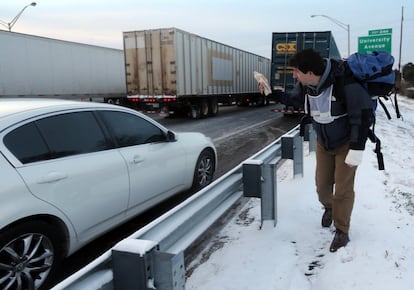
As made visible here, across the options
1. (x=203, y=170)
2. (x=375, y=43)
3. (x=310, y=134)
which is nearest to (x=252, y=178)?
(x=203, y=170)

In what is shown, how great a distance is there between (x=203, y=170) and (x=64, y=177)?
2766 mm

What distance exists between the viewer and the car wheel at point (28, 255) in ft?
9.08

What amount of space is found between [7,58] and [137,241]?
52.9 ft

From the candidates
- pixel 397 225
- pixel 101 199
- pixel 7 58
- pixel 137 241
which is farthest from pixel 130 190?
pixel 7 58

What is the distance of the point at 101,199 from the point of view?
355 centimetres

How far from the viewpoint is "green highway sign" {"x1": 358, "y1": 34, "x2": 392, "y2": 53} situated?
25578mm

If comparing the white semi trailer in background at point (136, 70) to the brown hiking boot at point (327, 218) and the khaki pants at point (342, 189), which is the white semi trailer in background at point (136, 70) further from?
the khaki pants at point (342, 189)

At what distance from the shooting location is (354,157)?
310 centimetres

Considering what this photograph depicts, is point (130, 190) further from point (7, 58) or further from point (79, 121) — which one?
point (7, 58)

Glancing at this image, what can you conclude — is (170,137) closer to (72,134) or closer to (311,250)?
(72,134)

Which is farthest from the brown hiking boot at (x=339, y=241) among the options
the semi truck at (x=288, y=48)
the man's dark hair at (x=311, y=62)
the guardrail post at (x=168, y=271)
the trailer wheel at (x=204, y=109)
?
the trailer wheel at (x=204, y=109)

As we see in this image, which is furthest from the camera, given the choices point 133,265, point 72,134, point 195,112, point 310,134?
point 195,112

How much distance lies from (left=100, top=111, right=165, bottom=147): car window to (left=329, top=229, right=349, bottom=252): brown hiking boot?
226 centimetres

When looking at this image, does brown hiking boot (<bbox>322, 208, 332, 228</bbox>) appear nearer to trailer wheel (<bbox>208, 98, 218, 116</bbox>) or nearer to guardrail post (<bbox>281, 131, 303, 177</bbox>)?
guardrail post (<bbox>281, 131, 303, 177</bbox>)
